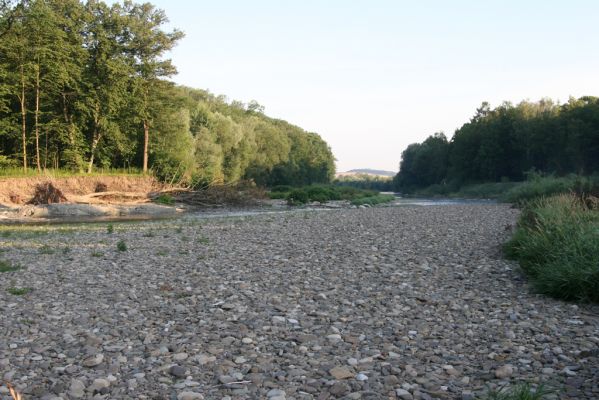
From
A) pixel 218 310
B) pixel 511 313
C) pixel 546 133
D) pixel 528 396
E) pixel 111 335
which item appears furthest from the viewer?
pixel 546 133

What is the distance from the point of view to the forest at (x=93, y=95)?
39.2 meters

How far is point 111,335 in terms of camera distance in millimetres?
6801

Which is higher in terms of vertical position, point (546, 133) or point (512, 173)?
point (546, 133)

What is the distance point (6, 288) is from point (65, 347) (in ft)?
13.0

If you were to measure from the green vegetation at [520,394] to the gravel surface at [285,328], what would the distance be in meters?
0.31

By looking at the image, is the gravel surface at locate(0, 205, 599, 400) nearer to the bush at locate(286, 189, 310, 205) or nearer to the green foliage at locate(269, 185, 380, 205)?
the bush at locate(286, 189, 310, 205)

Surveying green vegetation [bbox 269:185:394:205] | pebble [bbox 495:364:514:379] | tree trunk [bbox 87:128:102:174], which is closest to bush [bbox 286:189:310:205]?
green vegetation [bbox 269:185:394:205]

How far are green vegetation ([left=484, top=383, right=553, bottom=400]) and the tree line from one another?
6592 centimetres

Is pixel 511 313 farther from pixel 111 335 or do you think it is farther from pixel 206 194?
pixel 206 194

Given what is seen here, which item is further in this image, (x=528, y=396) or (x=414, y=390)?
(x=414, y=390)

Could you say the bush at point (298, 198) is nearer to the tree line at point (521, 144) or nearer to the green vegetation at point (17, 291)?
the tree line at point (521, 144)

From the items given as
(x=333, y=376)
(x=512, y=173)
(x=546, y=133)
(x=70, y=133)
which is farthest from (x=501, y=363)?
(x=512, y=173)

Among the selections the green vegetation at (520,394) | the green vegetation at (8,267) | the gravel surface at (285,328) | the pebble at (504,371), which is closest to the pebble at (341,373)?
the gravel surface at (285,328)

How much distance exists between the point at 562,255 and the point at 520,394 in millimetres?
6252
